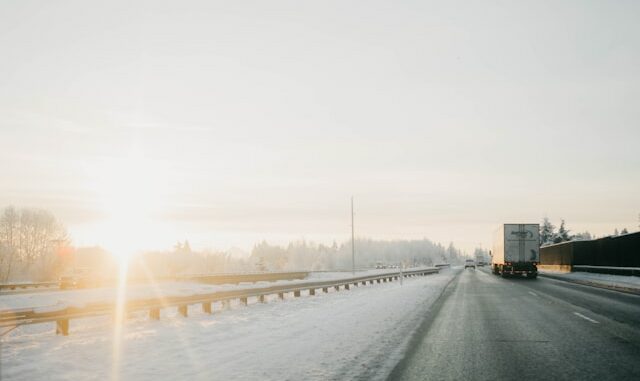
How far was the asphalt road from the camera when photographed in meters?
7.27

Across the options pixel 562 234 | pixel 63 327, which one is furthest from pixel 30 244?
pixel 562 234

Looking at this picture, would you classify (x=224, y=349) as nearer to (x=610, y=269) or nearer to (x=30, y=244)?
(x=610, y=269)

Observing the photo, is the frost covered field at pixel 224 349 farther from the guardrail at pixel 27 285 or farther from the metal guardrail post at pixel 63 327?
the guardrail at pixel 27 285

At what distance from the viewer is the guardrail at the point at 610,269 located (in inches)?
1453

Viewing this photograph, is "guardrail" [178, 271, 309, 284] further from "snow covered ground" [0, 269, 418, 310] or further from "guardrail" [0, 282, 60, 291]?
"snow covered ground" [0, 269, 418, 310]

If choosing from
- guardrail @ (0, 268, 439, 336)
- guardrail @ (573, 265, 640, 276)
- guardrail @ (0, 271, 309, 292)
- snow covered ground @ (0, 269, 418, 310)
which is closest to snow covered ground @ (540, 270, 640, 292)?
guardrail @ (573, 265, 640, 276)

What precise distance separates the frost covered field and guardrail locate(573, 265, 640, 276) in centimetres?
2941

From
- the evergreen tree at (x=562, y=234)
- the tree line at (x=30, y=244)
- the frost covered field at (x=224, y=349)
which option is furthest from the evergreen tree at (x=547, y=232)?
the frost covered field at (x=224, y=349)

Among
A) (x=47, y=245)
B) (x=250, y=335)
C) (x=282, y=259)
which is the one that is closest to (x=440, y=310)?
(x=250, y=335)

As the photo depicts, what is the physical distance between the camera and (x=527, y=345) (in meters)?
9.56

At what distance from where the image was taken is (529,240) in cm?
4044

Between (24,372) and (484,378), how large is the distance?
6.28 meters

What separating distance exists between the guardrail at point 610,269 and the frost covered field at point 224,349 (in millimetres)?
29407

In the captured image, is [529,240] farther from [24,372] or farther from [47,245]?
[47,245]
